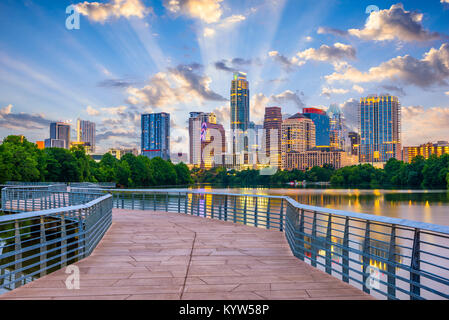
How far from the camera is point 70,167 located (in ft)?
306

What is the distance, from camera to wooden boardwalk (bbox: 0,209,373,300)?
5.80m

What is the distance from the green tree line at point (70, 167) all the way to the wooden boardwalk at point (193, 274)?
240 feet

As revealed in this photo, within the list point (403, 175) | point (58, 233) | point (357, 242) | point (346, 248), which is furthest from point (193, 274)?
point (403, 175)

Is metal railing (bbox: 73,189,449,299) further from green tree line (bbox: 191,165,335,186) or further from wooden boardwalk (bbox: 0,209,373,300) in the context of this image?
green tree line (bbox: 191,165,335,186)

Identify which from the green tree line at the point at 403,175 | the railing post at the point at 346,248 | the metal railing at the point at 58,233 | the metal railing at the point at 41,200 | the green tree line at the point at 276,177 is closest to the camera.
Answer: the metal railing at the point at 58,233

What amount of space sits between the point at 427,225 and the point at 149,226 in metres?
11.5

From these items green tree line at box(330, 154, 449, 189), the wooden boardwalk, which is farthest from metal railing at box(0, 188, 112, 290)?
green tree line at box(330, 154, 449, 189)

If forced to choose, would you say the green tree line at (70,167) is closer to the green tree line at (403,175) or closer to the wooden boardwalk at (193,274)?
the green tree line at (403,175)

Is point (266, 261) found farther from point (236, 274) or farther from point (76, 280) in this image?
point (76, 280)

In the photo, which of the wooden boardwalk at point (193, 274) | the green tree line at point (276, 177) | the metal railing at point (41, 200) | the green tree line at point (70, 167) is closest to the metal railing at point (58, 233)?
the wooden boardwalk at point (193, 274)

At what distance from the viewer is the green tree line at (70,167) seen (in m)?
77.8

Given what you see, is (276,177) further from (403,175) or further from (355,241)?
(355,241)

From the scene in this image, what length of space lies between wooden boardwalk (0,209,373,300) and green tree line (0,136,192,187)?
73.0 metres
